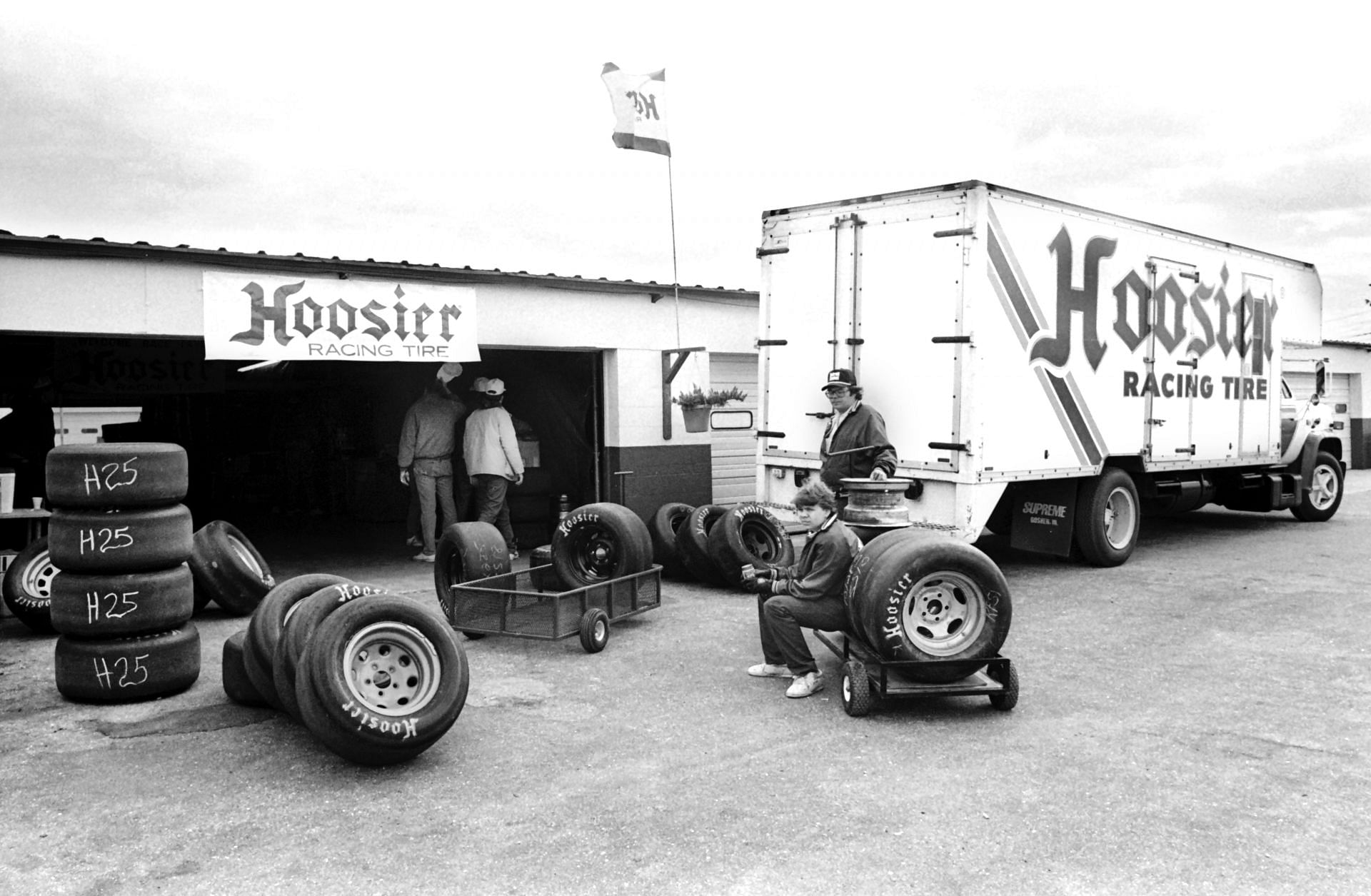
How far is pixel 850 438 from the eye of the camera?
870 cm

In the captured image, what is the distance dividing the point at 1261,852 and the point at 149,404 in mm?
16856

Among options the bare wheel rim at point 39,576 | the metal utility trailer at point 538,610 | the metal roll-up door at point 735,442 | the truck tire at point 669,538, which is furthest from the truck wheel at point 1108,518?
the bare wheel rim at point 39,576

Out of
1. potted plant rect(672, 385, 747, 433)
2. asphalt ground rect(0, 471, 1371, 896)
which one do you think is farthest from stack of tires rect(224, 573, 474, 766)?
potted plant rect(672, 385, 747, 433)

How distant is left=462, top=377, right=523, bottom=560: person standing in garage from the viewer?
36.8 feet

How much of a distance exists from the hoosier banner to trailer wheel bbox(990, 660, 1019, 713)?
6.38 metres

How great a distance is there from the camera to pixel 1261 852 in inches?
157

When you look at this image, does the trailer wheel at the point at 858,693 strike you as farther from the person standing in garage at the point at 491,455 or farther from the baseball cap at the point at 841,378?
the person standing in garage at the point at 491,455

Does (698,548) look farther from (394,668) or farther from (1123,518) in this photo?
(394,668)

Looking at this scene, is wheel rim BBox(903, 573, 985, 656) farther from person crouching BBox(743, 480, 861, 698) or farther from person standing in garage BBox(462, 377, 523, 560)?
person standing in garage BBox(462, 377, 523, 560)

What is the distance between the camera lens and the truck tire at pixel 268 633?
5.48m

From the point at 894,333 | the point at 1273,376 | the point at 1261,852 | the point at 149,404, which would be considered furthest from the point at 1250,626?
the point at 149,404

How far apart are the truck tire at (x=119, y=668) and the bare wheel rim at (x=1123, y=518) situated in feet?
28.1

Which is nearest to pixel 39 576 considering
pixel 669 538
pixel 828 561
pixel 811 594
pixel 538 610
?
pixel 538 610

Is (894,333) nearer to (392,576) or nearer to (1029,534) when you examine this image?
(1029,534)
